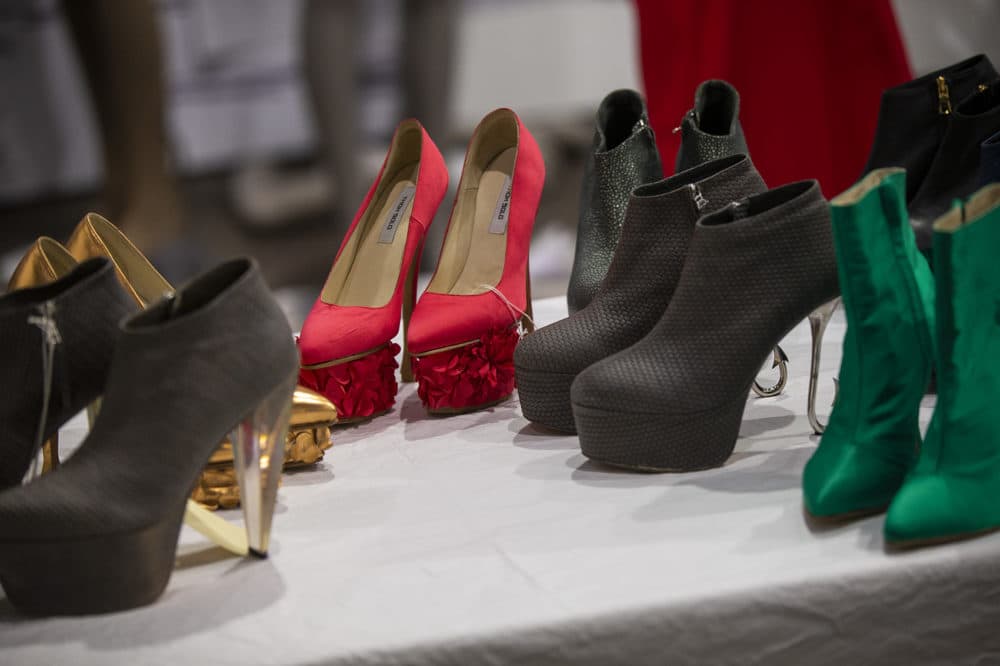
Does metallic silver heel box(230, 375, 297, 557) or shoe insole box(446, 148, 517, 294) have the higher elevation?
shoe insole box(446, 148, 517, 294)

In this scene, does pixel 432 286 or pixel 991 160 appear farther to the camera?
pixel 432 286

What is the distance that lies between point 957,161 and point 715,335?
358 mm

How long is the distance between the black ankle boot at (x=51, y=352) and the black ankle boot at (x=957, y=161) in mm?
676

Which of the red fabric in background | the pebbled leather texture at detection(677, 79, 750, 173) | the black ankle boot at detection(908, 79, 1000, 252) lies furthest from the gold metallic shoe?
the red fabric in background

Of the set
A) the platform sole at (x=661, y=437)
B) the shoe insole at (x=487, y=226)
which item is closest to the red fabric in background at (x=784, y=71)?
the shoe insole at (x=487, y=226)

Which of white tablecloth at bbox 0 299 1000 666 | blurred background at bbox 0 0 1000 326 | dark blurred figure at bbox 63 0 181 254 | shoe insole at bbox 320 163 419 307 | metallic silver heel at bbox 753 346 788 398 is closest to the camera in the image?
white tablecloth at bbox 0 299 1000 666

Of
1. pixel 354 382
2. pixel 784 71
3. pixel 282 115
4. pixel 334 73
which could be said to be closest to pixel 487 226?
pixel 354 382

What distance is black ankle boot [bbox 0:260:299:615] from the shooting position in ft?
1.88

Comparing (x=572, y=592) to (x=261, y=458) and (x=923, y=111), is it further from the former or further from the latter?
(x=923, y=111)

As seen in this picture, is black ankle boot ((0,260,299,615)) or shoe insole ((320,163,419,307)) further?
shoe insole ((320,163,419,307))

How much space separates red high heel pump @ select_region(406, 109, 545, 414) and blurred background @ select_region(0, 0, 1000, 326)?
3.45 feet

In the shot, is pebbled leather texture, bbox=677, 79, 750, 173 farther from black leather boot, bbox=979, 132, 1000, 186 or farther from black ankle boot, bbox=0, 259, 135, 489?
black ankle boot, bbox=0, 259, 135, 489

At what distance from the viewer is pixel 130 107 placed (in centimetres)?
204

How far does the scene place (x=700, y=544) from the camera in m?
0.62
